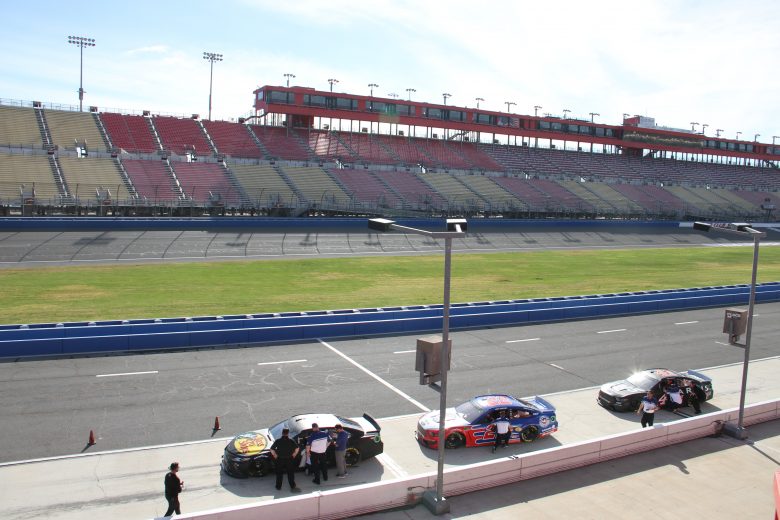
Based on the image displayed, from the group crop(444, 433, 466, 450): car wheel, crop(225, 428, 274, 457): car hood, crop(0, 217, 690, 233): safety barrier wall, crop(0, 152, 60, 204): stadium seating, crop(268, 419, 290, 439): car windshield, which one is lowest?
crop(444, 433, 466, 450): car wheel

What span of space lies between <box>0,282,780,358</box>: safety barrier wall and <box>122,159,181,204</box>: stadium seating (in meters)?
32.5

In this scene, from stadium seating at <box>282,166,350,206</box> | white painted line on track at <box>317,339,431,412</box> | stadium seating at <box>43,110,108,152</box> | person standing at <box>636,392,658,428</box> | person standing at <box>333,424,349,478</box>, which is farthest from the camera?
stadium seating at <box>282,166,350,206</box>

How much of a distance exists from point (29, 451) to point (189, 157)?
52.8 meters

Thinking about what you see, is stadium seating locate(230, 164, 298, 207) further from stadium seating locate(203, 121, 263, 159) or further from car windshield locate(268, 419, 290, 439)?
car windshield locate(268, 419, 290, 439)

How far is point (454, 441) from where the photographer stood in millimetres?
14797

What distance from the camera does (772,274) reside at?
48.9 m

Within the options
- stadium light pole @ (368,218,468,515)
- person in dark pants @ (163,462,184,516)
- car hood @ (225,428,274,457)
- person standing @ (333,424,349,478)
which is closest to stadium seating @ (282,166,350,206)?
car hood @ (225,428,274,457)

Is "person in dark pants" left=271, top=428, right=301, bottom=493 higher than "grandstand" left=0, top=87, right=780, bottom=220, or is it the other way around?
"grandstand" left=0, top=87, right=780, bottom=220

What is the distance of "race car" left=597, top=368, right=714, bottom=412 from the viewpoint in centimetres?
1753

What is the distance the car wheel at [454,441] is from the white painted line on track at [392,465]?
1474mm

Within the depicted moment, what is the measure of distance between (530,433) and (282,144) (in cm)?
6173

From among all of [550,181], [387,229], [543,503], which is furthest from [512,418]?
[550,181]

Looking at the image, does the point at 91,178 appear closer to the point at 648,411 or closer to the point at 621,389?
the point at 621,389

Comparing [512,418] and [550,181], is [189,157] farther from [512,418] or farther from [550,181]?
[512,418]
